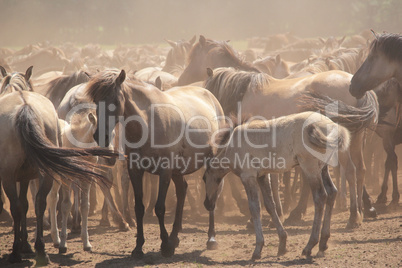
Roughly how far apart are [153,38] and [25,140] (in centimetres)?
5152

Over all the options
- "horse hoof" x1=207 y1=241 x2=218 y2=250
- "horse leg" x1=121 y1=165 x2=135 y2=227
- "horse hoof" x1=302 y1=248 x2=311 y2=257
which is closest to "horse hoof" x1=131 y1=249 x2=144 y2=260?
"horse hoof" x1=207 y1=241 x2=218 y2=250

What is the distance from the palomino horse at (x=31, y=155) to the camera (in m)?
5.65

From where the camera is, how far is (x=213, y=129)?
291 inches

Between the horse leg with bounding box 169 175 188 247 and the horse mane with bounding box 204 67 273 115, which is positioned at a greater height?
the horse mane with bounding box 204 67 273 115

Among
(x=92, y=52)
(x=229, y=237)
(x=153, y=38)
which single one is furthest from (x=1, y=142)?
(x=153, y=38)

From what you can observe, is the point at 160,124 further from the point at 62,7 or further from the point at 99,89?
the point at 62,7

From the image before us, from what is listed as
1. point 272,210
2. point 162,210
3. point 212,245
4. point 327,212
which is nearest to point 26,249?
point 162,210

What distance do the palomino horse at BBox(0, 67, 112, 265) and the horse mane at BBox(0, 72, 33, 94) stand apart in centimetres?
67

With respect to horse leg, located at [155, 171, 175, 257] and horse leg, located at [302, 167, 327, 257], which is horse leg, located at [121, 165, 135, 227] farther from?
horse leg, located at [302, 167, 327, 257]

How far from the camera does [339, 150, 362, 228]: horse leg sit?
298 inches

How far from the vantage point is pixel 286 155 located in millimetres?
6137

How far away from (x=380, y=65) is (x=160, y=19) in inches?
2055

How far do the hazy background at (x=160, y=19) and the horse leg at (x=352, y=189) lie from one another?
43750 millimetres

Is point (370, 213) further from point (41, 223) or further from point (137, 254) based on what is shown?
Answer: point (41, 223)
